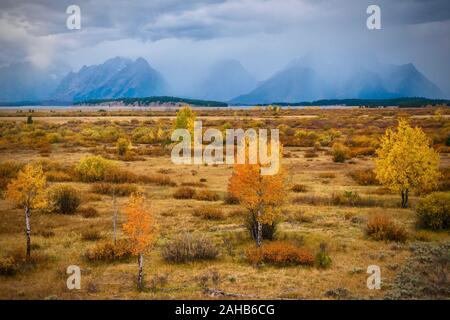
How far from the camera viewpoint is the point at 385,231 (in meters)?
16.5

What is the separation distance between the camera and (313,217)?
65.2 ft

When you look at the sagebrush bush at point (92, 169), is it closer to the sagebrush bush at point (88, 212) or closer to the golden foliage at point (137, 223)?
the sagebrush bush at point (88, 212)

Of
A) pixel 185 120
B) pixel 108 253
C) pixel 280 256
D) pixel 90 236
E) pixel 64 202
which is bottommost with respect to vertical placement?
pixel 280 256

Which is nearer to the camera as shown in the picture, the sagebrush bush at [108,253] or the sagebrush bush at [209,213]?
the sagebrush bush at [108,253]

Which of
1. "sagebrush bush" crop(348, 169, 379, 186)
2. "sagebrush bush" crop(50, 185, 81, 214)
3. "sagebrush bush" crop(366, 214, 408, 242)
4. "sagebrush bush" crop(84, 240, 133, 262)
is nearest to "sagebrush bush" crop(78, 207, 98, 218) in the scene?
"sagebrush bush" crop(50, 185, 81, 214)

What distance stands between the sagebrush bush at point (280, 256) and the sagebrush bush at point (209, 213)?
18.2ft

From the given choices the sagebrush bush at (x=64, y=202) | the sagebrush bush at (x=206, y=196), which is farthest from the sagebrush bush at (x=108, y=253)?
the sagebrush bush at (x=206, y=196)

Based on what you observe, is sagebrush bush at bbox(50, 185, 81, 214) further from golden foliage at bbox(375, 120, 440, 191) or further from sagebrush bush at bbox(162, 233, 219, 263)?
golden foliage at bbox(375, 120, 440, 191)

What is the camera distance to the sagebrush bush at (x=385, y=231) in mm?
16344

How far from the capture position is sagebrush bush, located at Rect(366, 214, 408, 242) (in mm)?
16344

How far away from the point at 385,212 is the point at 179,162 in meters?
22.8

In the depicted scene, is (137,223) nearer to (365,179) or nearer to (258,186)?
(258,186)

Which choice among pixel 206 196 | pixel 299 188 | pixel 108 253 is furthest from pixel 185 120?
pixel 108 253

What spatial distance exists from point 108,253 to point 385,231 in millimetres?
10852
